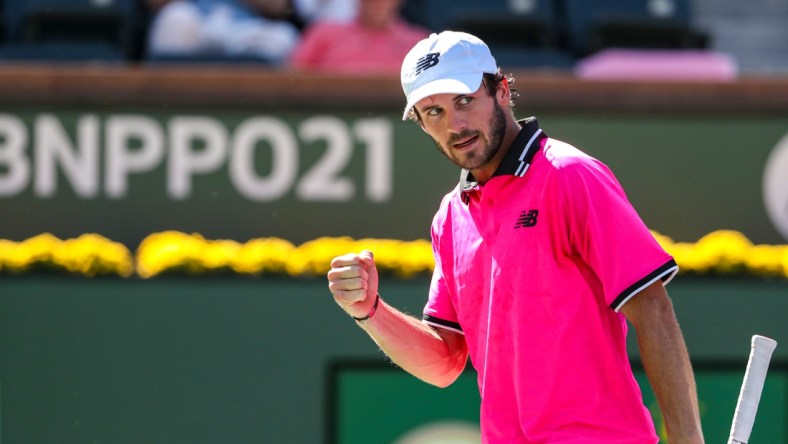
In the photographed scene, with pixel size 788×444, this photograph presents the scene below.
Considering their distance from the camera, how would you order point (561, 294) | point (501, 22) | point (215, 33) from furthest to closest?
point (501, 22), point (215, 33), point (561, 294)

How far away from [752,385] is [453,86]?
0.99 m

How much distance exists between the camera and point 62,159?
7.02m

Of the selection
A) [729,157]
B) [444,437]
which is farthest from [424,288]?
[729,157]

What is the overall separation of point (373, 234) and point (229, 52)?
1.73 metres

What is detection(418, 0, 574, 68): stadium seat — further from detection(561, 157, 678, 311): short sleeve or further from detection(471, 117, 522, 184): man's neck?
detection(561, 157, 678, 311): short sleeve

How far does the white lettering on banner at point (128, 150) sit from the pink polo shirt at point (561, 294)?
4.31 meters

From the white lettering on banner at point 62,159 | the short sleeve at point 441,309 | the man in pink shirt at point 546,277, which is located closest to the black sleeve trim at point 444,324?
the short sleeve at point 441,309

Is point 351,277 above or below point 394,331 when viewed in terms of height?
above

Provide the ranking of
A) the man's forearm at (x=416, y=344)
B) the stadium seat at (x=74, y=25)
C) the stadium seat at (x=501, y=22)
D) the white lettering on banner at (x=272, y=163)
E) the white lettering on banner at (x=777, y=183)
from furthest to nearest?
the stadium seat at (x=501, y=22)
the stadium seat at (x=74, y=25)
the white lettering on banner at (x=777, y=183)
the white lettering on banner at (x=272, y=163)
the man's forearm at (x=416, y=344)

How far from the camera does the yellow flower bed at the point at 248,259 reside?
6215mm

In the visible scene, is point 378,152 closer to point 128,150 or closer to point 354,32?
point 354,32

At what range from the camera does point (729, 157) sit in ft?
23.8

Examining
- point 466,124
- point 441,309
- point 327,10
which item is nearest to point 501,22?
point 327,10

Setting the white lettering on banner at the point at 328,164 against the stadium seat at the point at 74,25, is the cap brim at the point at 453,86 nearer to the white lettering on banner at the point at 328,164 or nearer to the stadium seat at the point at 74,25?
the white lettering on banner at the point at 328,164
